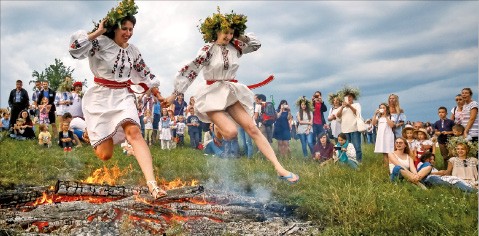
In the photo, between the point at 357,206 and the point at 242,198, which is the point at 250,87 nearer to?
the point at 242,198

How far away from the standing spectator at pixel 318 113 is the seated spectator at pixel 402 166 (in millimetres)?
4027

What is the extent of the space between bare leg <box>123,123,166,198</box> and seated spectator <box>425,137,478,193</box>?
547 cm

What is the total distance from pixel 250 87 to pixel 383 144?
461 centimetres

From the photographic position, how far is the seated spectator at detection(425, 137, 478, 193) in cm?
851

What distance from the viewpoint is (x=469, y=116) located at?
10.6 metres

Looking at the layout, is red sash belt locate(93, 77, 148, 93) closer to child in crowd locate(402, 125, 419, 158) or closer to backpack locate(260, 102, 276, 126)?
child in crowd locate(402, 125, 419, 158)

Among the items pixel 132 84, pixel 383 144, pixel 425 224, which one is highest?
pixel 132 84

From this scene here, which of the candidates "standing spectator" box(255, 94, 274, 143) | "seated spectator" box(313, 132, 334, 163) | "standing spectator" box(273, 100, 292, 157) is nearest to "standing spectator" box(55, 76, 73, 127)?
"standing spectator" box(255, 94, 274, 143)

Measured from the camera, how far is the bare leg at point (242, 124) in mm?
6953

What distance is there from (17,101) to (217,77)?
10.6 metres

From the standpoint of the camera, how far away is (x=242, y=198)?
7.83 m

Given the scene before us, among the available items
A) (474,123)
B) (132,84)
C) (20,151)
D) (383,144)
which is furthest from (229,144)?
(132,84)

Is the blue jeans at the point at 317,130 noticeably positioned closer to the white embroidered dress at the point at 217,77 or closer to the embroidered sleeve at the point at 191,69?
the white embroidered dress at the point at 217,77

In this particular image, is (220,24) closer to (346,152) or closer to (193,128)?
(346,152)
